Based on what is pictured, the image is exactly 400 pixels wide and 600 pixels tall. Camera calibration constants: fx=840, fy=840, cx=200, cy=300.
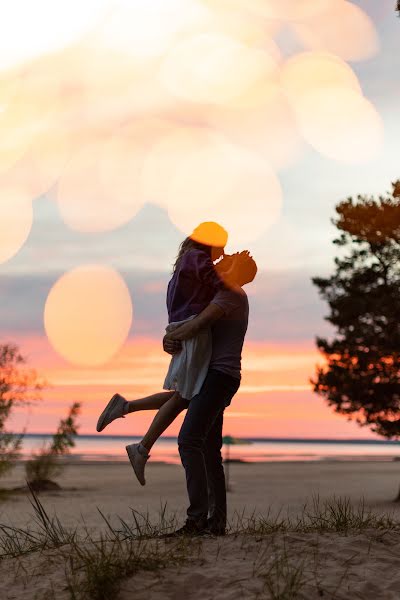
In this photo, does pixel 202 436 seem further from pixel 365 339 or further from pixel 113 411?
pixel 365 339

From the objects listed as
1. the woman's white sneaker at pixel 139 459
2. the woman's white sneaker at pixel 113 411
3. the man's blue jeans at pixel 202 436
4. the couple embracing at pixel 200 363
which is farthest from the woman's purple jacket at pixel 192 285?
the woman's white sneaker at pixel 139 459

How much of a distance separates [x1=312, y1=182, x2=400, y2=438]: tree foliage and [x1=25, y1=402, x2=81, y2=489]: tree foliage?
7780 millimetres

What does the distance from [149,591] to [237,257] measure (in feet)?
9.02

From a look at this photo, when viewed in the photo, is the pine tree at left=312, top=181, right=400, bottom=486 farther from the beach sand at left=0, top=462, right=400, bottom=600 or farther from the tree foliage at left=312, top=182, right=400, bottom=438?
the beach sand at left=0, top=462, right=400, bottom=600

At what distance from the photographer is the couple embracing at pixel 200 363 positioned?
6621 mm

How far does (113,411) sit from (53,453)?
21521 millimetres

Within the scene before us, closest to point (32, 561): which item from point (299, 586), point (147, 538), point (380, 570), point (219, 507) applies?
point (147, 538)

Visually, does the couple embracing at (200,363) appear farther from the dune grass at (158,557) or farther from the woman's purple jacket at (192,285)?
the dune grass at (158,557)

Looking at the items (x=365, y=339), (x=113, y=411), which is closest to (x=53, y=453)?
(x=365, y=339)

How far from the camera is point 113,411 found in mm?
6891

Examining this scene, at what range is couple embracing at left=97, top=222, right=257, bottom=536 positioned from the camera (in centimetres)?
662

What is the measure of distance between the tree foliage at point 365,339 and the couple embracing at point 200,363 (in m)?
17.7

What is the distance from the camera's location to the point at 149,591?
554 centimetres

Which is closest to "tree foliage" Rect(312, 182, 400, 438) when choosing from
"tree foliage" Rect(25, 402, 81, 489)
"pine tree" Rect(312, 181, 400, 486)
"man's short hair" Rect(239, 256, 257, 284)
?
"pine tree" Rect(312, 181, 400, 486)
